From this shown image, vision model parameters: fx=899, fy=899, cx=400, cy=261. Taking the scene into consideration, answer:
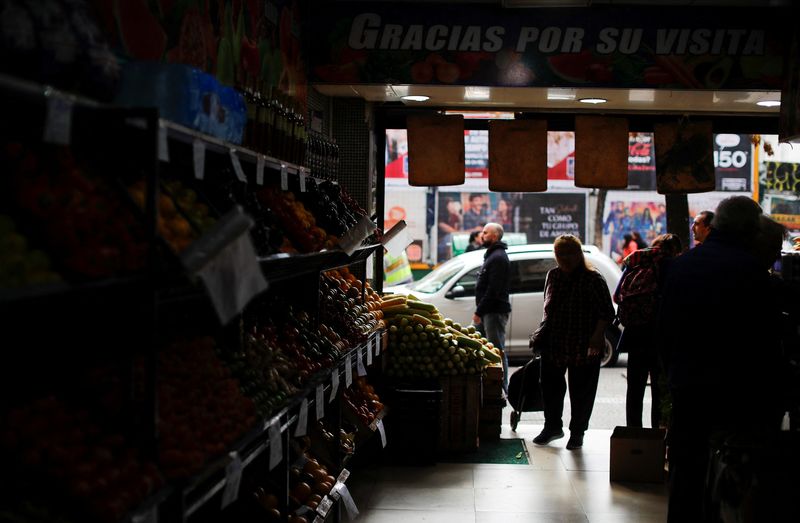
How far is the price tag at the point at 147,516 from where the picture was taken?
2250 mm

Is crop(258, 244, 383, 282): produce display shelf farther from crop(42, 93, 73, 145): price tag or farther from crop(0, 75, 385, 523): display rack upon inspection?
crop(42, 93, 73, 145): price tag

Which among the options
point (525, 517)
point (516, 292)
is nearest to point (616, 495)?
point (525, 517)

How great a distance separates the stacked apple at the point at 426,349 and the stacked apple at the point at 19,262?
5.13 meters

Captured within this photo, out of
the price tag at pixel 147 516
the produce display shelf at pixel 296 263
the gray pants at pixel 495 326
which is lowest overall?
the gray pants at pixel 495 326

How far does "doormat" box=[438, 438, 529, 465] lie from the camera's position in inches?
279

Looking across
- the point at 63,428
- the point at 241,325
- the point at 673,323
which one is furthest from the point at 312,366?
the point at 63,428

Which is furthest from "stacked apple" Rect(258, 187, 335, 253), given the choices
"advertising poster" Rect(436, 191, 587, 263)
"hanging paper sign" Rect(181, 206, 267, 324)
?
"advertising poster" Rect(436, 191, 587, 263)

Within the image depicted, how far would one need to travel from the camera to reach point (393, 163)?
1962 centimetres

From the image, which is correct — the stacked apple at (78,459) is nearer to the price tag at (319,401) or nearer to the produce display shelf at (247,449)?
the produce display shelf at (247,449)

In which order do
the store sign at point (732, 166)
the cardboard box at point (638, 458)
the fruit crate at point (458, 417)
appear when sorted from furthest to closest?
the store sign at point (732, 166) < the fruit crate at point (458, 417) < the cardboard box at point (638, 458)

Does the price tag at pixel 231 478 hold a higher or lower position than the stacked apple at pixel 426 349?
higher

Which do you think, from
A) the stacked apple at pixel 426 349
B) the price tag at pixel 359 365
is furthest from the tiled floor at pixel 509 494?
the price tag at pixel 359 365

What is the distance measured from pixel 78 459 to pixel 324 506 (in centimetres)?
237

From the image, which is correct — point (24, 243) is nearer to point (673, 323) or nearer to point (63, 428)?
point (63, 428)
